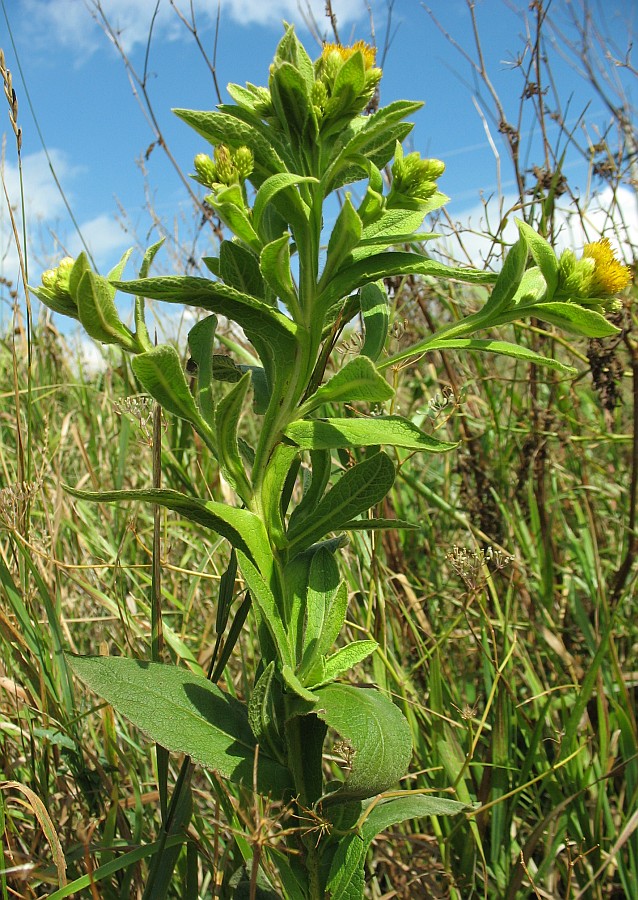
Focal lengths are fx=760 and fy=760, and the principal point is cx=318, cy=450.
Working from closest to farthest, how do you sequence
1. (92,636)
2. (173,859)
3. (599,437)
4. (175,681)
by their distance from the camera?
(175,681) → (173,859) → (92,636) → (599,437)

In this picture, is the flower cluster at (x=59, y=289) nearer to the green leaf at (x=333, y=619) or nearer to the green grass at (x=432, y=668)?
the green grass at (x=432, y=668)

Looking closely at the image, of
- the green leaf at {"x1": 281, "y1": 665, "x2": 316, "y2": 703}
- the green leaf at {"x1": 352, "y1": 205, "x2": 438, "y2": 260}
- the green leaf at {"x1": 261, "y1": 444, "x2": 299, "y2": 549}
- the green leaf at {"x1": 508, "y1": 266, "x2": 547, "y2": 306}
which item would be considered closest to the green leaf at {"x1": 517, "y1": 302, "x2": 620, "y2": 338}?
the green leaf at {"x1": 508, "y1": 266, "x2": 547, "y2": 306}

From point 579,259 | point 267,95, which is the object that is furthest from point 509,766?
point 267,95

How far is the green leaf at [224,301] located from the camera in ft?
3.59

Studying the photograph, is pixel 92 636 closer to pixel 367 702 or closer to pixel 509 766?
pixel 509 766

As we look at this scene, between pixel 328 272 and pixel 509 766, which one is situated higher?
pixel 328 272

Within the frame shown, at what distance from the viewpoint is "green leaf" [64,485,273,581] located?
1121 mm

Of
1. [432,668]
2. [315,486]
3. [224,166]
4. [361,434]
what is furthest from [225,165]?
[432,668]

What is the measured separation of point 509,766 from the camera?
1.78m

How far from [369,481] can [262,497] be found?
0.59 feet

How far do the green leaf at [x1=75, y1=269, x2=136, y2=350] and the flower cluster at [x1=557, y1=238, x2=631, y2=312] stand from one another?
71 cm

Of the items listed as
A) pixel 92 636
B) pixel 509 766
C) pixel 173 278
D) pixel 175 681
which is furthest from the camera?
pixel 92 636

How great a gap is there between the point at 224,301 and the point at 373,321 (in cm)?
33

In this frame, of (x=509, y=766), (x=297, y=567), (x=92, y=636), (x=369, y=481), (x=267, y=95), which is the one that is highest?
(x=267, y=95)
